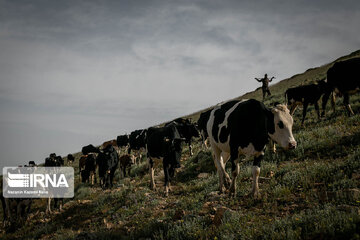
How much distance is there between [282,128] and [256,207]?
2.38 m

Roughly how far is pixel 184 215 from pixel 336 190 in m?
3.95

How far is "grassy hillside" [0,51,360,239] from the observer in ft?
14.4

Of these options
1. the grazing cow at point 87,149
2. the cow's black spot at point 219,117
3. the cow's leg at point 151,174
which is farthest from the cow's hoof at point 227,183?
the grazing cow at point 87,149

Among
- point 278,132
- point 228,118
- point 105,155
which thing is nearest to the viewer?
point 278,132

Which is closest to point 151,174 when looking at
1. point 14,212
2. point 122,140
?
point 14,212

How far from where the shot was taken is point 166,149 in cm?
1074

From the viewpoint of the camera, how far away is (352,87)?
12.3 m

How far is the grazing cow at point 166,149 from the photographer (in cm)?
1034

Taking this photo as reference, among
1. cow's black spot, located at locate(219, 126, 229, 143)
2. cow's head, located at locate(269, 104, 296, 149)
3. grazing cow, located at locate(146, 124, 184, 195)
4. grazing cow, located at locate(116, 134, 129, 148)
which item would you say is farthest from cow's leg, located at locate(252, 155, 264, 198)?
grazing cow, located at locate(116, 134, 129, 148)

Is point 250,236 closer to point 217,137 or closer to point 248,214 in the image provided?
point 248,214

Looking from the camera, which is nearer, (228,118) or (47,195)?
(228,118)

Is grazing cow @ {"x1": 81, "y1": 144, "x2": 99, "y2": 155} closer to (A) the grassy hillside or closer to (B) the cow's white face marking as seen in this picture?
(A) the grassy hillside

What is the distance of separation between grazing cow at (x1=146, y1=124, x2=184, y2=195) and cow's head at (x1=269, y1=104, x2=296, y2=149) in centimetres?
473

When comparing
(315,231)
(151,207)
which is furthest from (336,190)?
(151,207)
